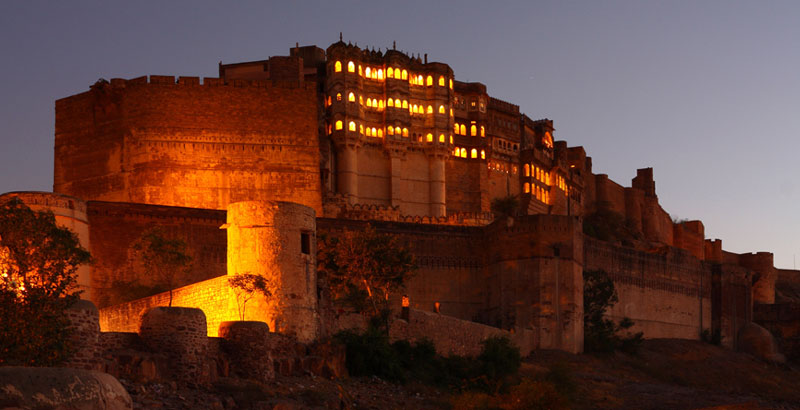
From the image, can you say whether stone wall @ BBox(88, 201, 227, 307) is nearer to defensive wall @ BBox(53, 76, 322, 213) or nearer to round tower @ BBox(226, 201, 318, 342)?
defensive wall @ BBox(53, 76, 322, 213)

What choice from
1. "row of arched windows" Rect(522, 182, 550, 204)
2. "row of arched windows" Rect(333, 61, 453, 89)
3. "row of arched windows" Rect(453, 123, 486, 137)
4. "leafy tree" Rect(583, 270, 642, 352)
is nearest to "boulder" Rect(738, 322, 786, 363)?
"leafy tree" Rect(583, 270, 642, 352)

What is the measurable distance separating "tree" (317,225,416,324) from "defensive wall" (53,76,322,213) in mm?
18330

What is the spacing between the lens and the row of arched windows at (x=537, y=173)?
84.2m

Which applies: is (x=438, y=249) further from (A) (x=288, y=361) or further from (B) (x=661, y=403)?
(A) (x=288, y=361)

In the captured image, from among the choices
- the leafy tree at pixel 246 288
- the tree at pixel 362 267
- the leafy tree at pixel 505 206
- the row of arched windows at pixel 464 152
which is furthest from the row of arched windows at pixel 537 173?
the leafy tree at pixel 246 288

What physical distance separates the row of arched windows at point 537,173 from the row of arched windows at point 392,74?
34.8 feet

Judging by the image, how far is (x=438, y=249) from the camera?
182ft

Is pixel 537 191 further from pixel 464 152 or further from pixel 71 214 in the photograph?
pixel 71 214

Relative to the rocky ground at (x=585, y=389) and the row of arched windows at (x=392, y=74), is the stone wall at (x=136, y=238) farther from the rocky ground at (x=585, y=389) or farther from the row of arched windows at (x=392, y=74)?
the row of arched windows at (x=392, y=74)

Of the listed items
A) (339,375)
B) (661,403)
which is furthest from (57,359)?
(661,403)

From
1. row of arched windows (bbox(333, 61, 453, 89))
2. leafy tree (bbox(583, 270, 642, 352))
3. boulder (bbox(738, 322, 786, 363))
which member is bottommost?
boulder (bbox(738, 322, 786, 363))

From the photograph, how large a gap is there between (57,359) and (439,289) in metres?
34.7

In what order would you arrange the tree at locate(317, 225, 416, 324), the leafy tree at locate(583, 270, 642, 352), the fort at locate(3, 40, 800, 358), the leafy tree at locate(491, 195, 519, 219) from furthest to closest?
the leafy tree at locate(491, 195, 519, 219) → the leafy tree at locate(583, 270, 642, 352) → the tree at locate(317, 225, 416, 324) → the fort at locate(3, 40, 800, 358)

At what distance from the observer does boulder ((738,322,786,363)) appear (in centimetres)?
6975
